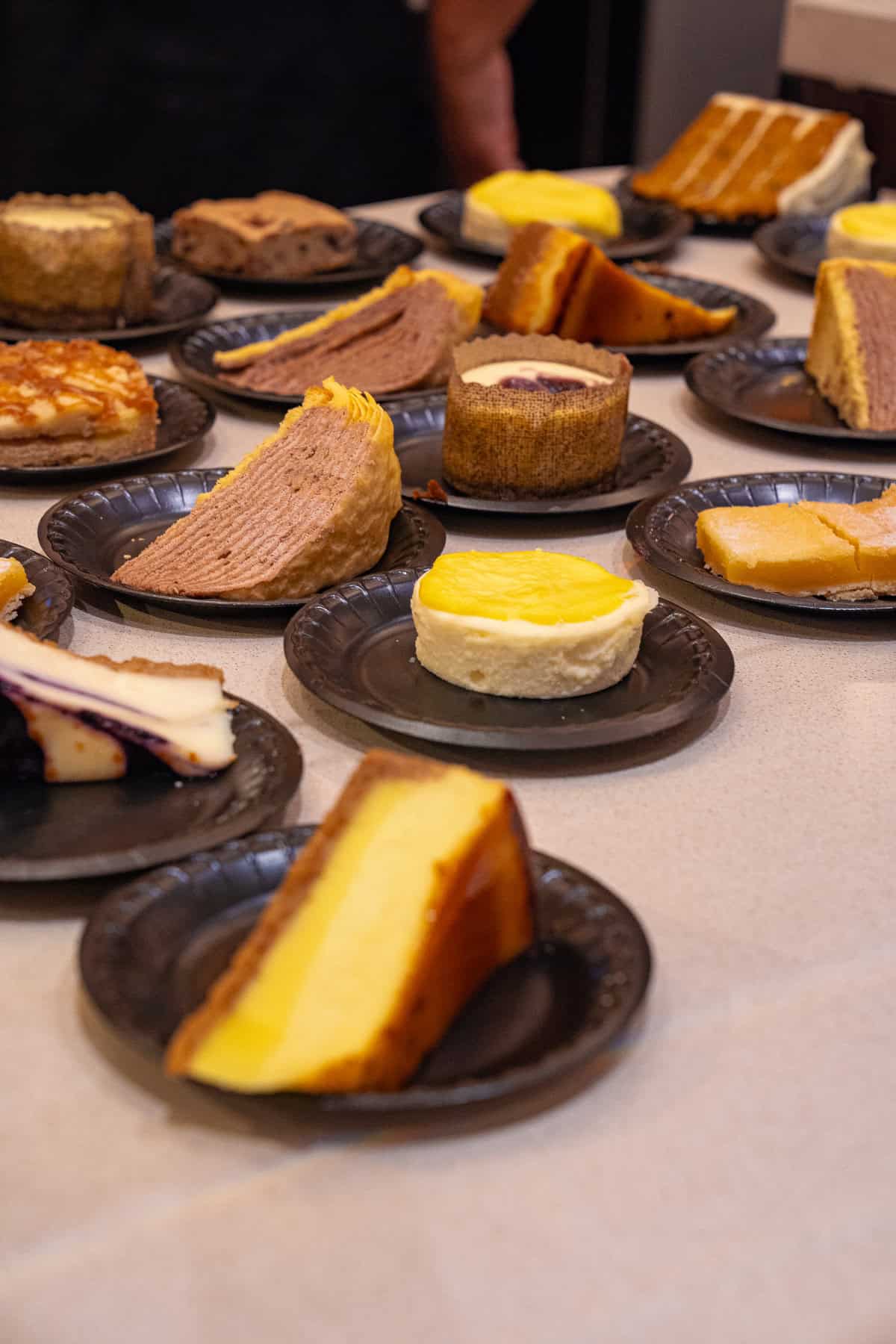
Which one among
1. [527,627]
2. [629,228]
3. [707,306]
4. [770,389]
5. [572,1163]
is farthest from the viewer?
[629,228]

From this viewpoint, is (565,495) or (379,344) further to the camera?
(379,344)

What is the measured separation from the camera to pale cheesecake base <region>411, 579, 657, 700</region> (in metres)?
1.75

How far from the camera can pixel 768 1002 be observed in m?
1.37

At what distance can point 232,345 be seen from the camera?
3.09 meters

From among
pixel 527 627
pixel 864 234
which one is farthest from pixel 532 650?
pixel 864 234

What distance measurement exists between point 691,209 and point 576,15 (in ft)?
8.78

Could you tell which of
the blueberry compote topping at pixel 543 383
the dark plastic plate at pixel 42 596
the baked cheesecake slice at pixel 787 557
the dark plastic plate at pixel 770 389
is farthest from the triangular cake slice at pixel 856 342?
the dark plastic plate at pixel 42 596

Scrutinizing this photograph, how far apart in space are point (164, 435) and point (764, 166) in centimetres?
220

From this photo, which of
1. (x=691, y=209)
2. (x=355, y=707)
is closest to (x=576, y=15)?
(x=691, y=209)

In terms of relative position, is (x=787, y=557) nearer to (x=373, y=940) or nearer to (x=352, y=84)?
(x=373, y=940)

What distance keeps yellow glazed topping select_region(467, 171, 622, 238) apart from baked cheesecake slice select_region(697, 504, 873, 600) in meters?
1.68

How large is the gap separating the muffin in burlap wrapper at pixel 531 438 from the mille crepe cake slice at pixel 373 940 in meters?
1.09

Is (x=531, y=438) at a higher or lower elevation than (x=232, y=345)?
higher

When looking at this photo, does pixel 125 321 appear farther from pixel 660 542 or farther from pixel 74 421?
pixel 660 542
